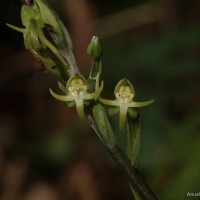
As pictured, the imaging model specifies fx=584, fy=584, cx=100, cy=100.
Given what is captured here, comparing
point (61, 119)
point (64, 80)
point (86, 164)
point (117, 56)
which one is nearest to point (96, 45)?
point (64, 80)

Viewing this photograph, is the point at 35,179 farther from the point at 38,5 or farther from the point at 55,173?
the point at 38,5

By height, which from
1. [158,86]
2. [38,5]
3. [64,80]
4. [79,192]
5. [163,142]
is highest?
[38,5]

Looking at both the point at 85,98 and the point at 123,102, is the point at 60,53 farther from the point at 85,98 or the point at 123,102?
the point at 123,102

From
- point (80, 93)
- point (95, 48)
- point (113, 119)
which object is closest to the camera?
point (80, 93)

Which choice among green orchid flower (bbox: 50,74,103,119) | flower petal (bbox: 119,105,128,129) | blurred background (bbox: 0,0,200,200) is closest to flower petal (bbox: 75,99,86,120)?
green orchid flower (bbox: 50,74,103,119)

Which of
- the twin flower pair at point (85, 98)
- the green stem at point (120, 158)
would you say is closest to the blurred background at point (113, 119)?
the green stem at point (120, 158)

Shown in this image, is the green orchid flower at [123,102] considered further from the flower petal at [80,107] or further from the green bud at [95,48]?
the green bud at [95,48]

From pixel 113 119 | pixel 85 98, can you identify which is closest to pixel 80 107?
pixel 85 98

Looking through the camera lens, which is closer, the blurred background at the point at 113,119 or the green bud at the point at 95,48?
the green bud at the point at 95,48
